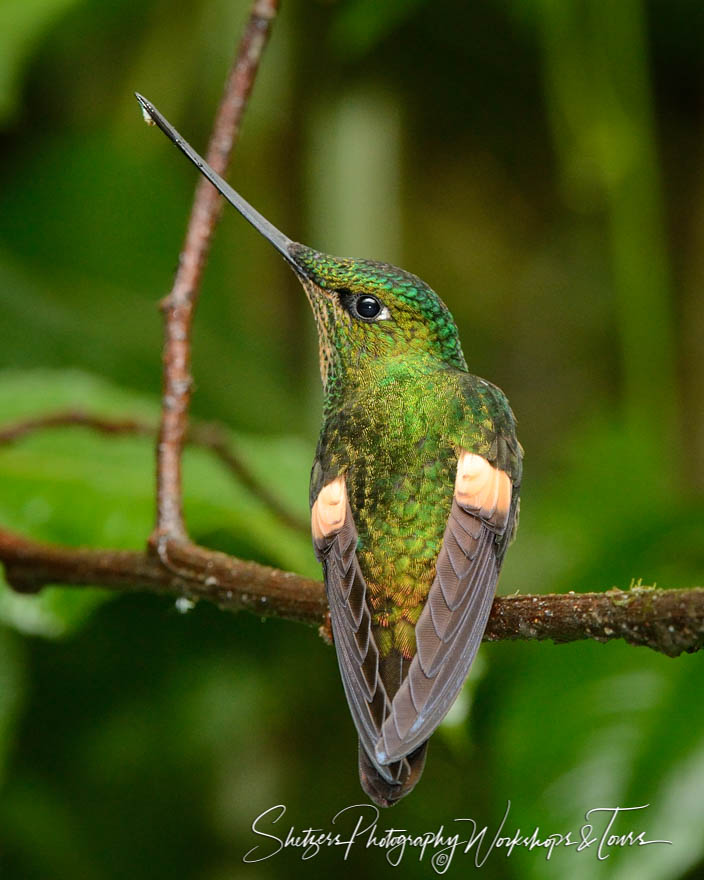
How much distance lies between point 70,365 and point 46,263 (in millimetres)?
616

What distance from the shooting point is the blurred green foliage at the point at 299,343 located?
6.51 ft

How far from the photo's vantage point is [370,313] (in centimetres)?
154

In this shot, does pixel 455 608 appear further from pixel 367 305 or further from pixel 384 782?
pixel 367 305

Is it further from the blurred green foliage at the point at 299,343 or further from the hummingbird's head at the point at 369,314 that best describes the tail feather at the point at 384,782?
the blurred green foliage at the point at 299,343

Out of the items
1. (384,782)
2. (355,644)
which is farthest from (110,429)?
(384,782)

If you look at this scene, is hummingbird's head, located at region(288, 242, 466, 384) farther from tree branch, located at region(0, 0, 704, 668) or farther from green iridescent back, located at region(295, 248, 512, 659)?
tree branch, located at region(0, 0, 704, 668)

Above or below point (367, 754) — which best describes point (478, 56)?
above

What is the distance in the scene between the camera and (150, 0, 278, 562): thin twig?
4.86 ft

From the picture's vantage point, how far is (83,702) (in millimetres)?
2957

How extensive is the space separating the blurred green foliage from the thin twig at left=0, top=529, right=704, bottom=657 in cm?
32

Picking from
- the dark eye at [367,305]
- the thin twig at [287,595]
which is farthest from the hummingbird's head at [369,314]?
the thin twig at [287,595]

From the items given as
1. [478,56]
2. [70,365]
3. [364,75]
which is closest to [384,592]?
[70,365]

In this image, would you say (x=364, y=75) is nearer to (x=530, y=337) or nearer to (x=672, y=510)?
(x=530, y=337)

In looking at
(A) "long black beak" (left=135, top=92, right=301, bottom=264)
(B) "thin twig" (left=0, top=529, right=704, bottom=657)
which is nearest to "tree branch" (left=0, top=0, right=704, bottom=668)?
(B) "thin twig" (left=0, top=529, right=704, bottom=657)
